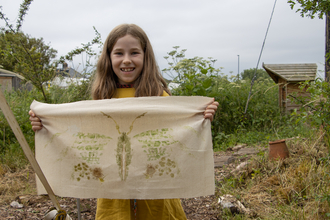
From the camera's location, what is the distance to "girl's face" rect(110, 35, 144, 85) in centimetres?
174

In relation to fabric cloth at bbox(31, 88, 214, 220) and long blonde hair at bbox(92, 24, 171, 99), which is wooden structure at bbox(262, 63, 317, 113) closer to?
long blonde hair at bbox(92, 24, 171, 99)

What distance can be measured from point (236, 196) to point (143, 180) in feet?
5.50

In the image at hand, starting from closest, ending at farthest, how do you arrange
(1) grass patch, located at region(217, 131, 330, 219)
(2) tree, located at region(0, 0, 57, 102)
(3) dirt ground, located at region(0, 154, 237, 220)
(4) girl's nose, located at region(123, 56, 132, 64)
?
(4) girl's nose, located at region(123, 56, 132, 64) → (1) grass patch, located at region(217, 131, 330, 219) → (3) dirt ground, located at region(0, 154, 237, 220) → (2) tree, located at region(0, 0, 57, 102)

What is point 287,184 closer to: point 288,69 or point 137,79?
point 137,79

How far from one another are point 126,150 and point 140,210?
1.50 ft

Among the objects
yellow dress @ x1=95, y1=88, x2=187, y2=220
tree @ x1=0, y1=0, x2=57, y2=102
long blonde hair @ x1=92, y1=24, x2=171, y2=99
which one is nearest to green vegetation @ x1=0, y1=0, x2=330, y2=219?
tree @ x1=0, y1=0, x2=57, y2=102

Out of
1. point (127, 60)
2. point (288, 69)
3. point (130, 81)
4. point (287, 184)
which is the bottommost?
point (287, 184)

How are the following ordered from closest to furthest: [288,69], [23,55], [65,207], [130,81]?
[130,81]
[65,207]
[23,55]
[288,69]

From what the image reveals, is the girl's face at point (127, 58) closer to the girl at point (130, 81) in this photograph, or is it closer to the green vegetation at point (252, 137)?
the girl at point (130, 81)

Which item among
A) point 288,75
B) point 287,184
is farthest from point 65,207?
point 288,75

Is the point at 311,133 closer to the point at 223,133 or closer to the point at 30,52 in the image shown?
the point at 223,133

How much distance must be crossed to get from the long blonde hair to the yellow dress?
70 cm

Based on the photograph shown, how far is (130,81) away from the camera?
1.81 metres

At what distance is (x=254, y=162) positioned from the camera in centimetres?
337
